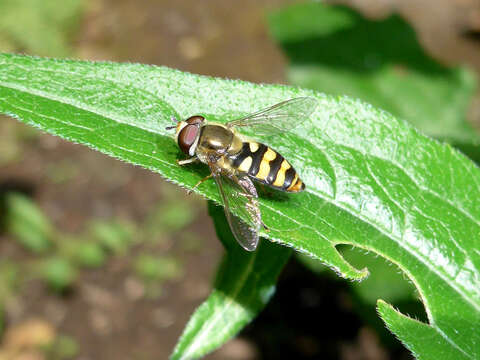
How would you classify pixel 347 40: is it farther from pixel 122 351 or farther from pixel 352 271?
pixel 352 271

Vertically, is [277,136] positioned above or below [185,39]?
below

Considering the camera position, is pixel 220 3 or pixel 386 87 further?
pixel 220 3

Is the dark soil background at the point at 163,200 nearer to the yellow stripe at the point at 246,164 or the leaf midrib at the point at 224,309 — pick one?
the leaf midrib at the point at 224,309

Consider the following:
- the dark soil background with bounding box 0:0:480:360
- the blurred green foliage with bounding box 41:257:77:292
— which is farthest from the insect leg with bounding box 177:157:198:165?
the blurred green foliage with bounding box 41:257:77:292

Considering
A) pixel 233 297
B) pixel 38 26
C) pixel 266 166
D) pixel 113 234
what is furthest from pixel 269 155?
pixel 38 26

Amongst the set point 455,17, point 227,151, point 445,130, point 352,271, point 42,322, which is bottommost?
point 42,322

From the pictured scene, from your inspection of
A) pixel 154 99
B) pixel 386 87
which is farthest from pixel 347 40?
pixel 154 99

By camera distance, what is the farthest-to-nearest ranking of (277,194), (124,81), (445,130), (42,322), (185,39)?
(185,39) → (42,322) → (445,130) → (277,194) → (124,81)
